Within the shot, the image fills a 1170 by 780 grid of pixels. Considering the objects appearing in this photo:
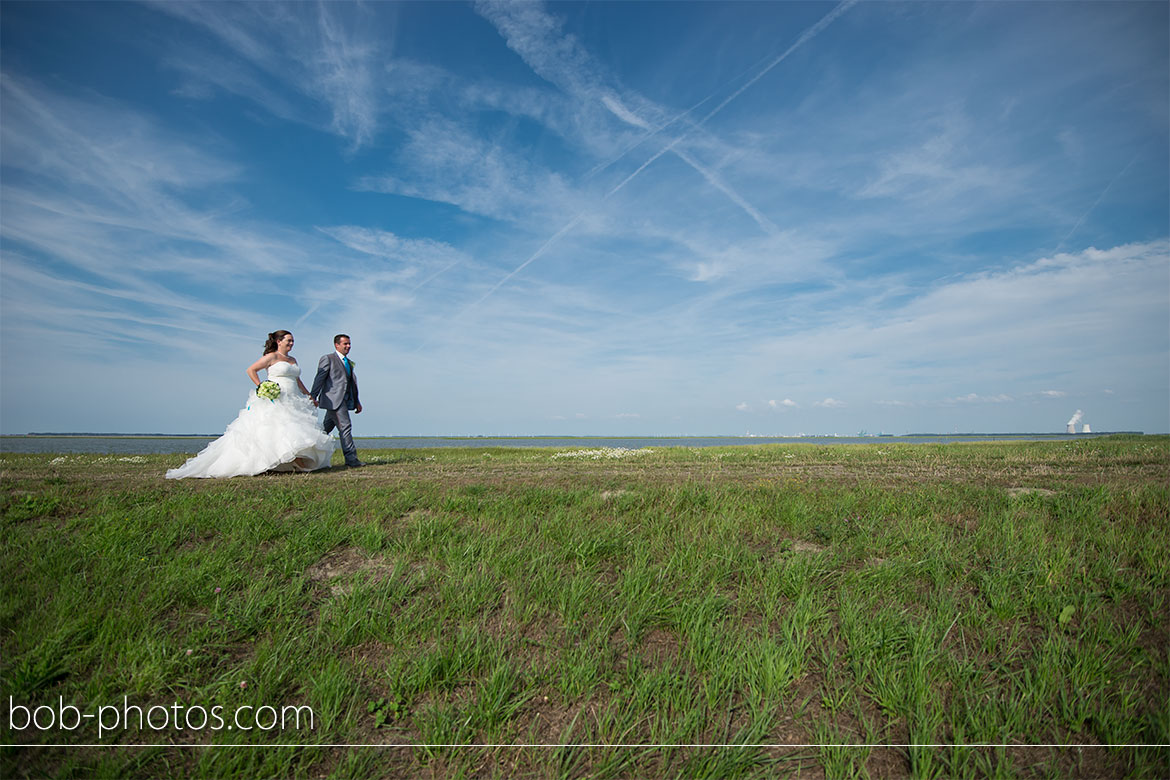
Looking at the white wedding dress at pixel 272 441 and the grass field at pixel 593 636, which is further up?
the white wedding dress at pixel 272 441

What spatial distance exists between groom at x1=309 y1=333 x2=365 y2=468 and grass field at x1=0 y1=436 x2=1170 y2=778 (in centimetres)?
738

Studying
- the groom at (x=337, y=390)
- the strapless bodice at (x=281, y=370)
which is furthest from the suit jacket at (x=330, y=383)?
the strapless bodice at (x=281, y=370)

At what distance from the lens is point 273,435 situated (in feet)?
42.3

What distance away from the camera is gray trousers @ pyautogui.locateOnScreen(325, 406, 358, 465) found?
1517 cm

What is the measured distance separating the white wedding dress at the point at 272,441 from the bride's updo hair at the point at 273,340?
0.58 m

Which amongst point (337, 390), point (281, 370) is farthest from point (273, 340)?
point (337, 390)

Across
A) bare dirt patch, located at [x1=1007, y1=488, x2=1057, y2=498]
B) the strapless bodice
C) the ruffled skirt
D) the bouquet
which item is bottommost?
bare dirt patch, located at [x1=1007, y1=488, x2=1057, y2=498]

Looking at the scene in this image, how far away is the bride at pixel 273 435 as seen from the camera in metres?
12.2

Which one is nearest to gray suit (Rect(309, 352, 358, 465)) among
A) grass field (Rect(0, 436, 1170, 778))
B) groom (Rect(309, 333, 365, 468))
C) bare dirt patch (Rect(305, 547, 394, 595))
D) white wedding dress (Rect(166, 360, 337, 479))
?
groom (Rect(309, 333, 365, 468))

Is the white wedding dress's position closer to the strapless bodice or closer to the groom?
the strapless bodice

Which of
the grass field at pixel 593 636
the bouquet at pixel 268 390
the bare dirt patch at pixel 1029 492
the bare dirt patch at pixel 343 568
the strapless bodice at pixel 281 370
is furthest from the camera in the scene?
the strapless bodice at pixel 281 370

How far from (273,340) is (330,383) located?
1930 millimetres

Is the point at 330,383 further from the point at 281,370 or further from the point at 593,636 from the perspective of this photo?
the point at 593,636

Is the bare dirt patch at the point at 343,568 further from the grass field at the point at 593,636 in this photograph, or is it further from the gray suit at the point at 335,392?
the gray suit at the point at 335,392
